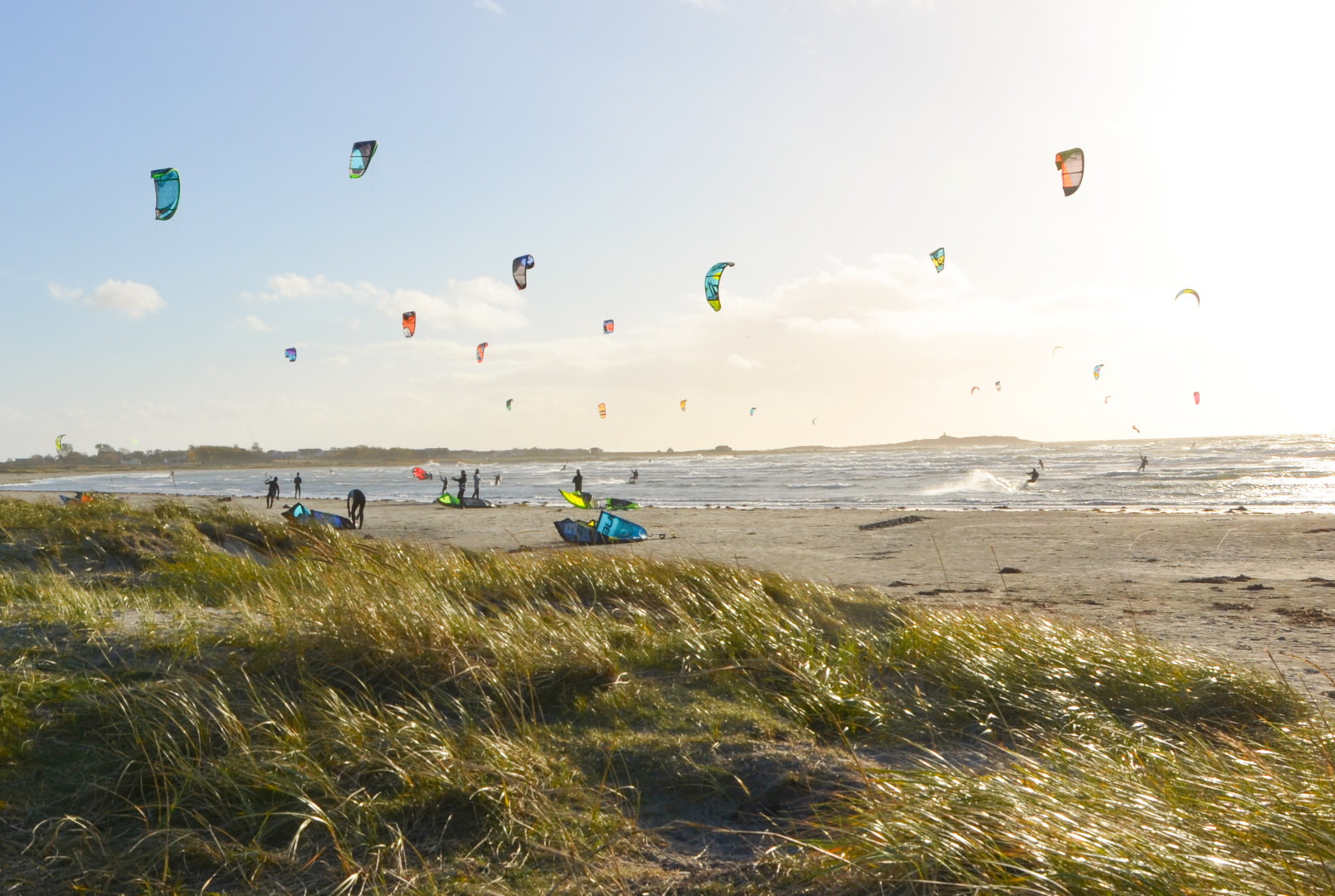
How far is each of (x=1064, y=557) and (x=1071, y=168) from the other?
8.42m

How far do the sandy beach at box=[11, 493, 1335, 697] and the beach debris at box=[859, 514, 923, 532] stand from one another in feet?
0.84

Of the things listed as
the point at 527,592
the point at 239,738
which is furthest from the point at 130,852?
the point at 527,592

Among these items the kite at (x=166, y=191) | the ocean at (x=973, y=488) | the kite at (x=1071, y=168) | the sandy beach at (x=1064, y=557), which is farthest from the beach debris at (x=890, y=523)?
the kite at (x=166, y=191)

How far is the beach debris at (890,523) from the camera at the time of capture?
23.3 m

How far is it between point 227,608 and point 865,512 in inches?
1003

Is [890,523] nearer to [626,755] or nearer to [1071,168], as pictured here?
[1071,168]

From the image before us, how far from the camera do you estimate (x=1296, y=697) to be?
4.23 meters

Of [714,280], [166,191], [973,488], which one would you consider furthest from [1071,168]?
[973,488]

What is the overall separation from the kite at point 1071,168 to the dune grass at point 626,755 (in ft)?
49.0

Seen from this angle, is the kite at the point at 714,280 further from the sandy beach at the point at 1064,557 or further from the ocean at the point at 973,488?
the ocean at the point at 973,488

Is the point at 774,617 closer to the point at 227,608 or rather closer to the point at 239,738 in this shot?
the point at 239,738

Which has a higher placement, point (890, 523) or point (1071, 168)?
point (1071, 168)

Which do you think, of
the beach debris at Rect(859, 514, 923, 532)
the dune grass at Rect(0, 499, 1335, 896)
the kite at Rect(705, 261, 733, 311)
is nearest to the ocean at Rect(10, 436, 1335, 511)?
the beach debris at Rect(859, 514, 923, 532)

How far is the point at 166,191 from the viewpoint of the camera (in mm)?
14016
